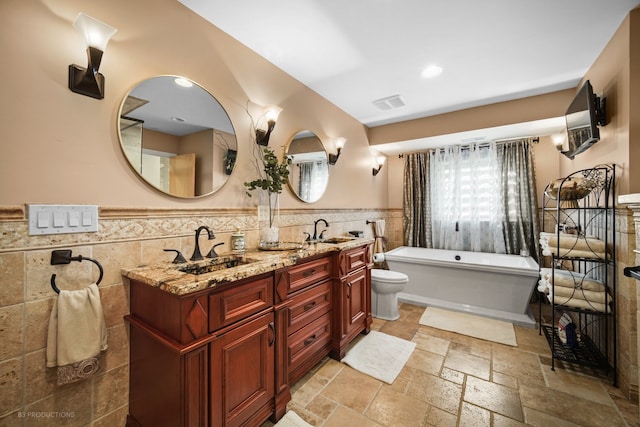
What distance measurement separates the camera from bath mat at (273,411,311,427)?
148 cm

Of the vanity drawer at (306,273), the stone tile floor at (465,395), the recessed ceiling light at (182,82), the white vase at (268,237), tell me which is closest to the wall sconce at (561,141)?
the stone tile floor at (465,395)

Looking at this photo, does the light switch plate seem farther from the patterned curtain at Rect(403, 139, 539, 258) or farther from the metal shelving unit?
the patterned curtain at Rect(403, 139, 539, 258)

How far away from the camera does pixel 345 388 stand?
1796 millimetres

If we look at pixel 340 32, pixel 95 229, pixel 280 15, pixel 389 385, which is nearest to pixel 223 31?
pixel 280 15

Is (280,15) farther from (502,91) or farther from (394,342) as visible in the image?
(394,342)

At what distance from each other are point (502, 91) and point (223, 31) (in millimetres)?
2916

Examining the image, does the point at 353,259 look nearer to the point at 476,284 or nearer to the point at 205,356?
the point at 205,356

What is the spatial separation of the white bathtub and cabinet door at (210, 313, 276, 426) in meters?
2.41

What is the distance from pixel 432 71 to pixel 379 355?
8.80 ft

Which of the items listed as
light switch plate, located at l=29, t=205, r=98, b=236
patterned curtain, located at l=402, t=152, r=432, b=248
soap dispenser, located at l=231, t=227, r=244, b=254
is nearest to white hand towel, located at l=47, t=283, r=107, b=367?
light switch plate, located at l=29, t=205, r=98, b=236

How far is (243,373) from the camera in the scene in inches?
51.7

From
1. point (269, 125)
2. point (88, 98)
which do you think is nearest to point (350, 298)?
point (269, 125)

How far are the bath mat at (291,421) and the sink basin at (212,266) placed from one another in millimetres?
960

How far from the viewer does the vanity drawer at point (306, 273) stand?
1.65 m
